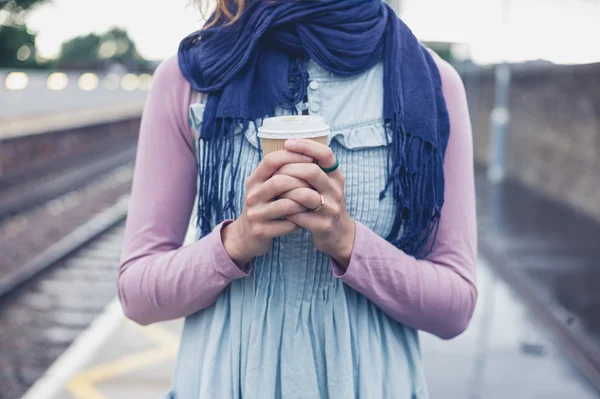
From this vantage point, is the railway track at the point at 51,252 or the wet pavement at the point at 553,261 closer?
the wet pavement at the point at 553,261

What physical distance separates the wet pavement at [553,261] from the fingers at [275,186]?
391cm

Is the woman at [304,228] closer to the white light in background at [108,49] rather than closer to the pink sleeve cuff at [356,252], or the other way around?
the pink sleeve cuff at [356,252]

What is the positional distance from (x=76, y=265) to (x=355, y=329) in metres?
7.77

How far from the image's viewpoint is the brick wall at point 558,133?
973 centimetres

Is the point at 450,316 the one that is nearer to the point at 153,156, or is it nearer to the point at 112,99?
the point at 153,156

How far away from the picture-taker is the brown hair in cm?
118

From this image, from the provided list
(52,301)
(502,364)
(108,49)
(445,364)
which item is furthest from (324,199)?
(108,49)

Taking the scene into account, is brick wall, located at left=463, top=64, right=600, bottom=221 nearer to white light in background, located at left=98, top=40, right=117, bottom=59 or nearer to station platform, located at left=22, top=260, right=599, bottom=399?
station platform, located at left=22, top=260, right=599, bottom=399

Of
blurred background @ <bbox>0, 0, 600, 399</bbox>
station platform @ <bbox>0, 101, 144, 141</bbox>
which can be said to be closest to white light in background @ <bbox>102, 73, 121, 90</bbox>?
station platform @ <bbox>0, 101, 144, 141</bbox>

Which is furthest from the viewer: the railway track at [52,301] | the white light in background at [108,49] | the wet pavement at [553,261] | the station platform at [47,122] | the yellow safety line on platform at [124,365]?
the white light in background at [108,49]

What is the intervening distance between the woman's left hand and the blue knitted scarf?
15cm

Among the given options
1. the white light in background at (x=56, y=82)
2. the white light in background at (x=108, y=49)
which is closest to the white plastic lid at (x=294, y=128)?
the white light in background at (x=56, y=82)

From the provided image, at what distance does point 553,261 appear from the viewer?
738cm

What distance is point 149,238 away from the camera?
1.21 metres
